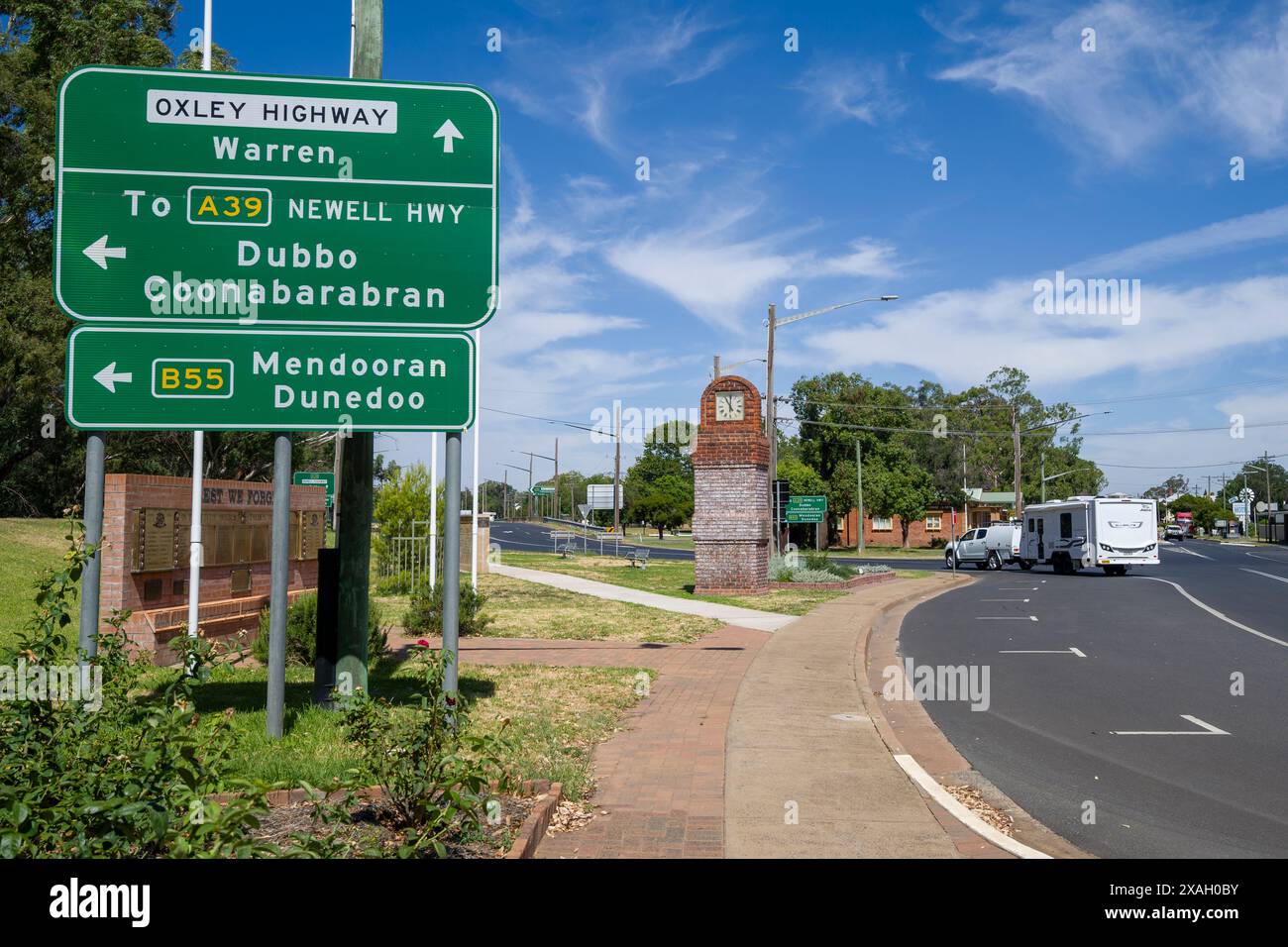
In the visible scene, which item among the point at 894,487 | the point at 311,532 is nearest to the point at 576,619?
the point at 311,532

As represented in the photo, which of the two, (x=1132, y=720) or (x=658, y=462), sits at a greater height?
(x=658, y=462)

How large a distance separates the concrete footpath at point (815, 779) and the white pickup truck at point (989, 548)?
3091cm

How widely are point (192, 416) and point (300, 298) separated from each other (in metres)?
1.24

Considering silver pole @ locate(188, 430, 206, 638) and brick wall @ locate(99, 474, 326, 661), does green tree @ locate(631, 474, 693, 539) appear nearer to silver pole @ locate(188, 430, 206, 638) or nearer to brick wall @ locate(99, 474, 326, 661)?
brick wall @ locate(99, 474, 326, 661)

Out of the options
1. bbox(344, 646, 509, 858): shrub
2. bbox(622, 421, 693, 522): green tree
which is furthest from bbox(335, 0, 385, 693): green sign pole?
bbox(622, 421, 693, 522): green tree

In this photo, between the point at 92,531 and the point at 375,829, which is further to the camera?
the point at 92,531

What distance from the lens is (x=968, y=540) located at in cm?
4219

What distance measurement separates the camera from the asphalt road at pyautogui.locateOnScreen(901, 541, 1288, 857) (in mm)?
6184

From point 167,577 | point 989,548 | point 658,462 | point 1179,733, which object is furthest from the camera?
point 658,462

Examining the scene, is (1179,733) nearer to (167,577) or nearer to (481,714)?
(481,714)

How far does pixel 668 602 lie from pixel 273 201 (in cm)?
Result: 1503

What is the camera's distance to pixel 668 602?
21422 mm

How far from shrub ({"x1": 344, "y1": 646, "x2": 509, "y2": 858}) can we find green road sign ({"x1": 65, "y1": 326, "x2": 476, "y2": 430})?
2572mm

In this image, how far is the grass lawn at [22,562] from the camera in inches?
522
